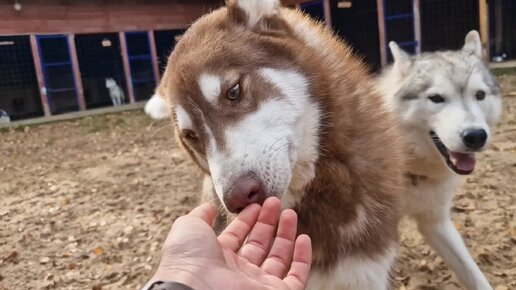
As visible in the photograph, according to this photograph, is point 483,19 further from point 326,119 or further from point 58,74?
point 58,74

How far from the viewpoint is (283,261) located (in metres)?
1.53

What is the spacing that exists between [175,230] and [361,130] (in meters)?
0.87

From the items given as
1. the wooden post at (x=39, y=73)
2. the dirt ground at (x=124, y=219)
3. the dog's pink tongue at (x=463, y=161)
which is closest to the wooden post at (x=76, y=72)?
the wooden post at (x=39, y=73)

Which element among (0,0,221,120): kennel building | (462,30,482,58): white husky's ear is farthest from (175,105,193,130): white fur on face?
(0,0,221,120): kennel building

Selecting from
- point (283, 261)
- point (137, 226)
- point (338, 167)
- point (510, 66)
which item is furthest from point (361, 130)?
point (510, 66)

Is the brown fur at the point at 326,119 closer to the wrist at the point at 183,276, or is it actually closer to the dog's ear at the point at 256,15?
the dog's ear at the point at 256,15

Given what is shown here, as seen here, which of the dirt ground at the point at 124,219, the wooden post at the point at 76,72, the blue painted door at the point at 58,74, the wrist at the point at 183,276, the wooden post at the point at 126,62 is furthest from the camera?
the wooden post at the point at 126,62

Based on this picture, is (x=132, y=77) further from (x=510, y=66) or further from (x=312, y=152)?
(x=312, y=152)

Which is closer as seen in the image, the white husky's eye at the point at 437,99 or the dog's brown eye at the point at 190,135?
the dog's brown eye at the point at 190,135

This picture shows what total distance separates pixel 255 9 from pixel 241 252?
38.1 inches

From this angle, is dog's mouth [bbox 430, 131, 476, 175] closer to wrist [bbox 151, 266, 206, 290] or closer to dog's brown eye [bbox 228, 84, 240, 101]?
dog's brown eye [bbox 228, 84, 240, 101]

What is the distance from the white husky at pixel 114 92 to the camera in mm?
13305

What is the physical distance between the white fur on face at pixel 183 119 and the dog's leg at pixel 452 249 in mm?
1390

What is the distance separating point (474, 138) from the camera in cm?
238
